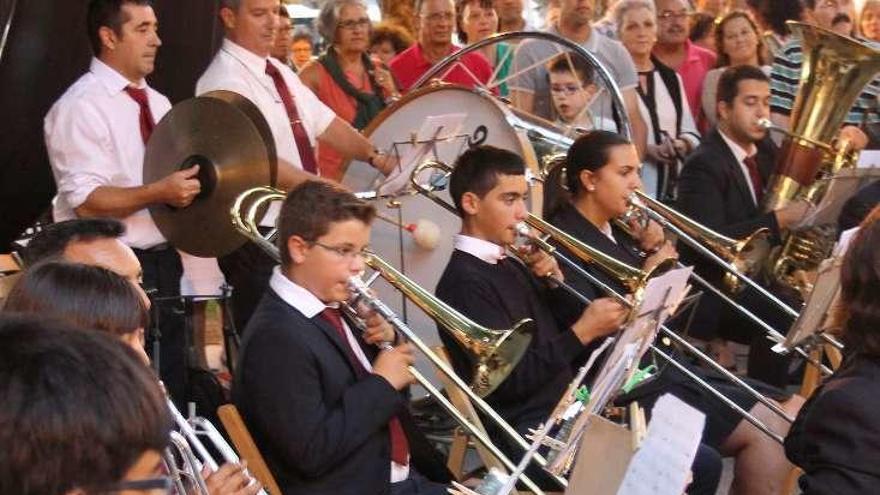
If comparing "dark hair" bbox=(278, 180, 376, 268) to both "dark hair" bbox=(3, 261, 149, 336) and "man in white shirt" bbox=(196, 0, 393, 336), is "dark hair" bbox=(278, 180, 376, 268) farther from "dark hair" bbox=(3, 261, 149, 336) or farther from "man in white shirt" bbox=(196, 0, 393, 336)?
"man in white shirt" bbox=(196, 0, 393, 336)

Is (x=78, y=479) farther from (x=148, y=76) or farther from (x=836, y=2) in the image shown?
(x=836, y=2)

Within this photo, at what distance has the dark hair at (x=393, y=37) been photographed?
7992mm

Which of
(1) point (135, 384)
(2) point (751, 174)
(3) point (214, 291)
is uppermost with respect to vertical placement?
(1) point (135, 384)

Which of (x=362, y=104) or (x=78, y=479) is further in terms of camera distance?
(x=362, y=104)

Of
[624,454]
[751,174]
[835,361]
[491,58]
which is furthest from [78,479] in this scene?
[491,58]

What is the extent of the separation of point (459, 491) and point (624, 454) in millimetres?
506

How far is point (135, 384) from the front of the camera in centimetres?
178

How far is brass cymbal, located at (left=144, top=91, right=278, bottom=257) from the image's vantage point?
4.59 meters

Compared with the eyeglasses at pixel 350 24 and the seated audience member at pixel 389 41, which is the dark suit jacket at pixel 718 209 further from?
the seated audience member at pixel 389 41

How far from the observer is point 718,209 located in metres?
6.10

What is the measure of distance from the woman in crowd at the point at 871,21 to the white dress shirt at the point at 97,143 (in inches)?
196

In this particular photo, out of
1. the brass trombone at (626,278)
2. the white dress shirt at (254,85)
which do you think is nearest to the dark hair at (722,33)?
the white dress shirt at (254,85)

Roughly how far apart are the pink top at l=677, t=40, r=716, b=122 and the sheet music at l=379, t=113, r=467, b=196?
7.97 ft

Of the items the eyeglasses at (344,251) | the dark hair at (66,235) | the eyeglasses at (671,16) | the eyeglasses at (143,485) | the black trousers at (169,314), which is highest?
the eyeglasses at (671,16)
